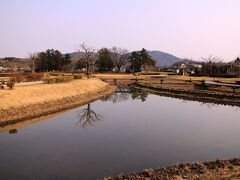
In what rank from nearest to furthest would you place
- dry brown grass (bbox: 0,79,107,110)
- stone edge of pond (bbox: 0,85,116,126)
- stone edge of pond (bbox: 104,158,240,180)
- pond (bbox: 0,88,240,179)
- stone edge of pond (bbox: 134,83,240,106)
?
stone edge of pond (bbox: 104,158,240,180) → pond (bbox: 0,88,240,179) → stone edge of pond (bbox: 0,85,116,126) → dry brown grass (bbox: 0,79,107,110) → stone edge of pond (bbox: 134,83,240,106)

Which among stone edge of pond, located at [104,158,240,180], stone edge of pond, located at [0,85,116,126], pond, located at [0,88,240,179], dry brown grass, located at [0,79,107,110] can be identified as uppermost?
dry brown grass, located at [0,79,107,110]

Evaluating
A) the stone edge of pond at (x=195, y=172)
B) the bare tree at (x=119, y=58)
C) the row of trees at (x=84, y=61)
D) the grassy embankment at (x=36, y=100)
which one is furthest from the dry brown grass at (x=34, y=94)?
the bare tree at (x=119, y=58)

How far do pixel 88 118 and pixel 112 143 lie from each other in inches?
333

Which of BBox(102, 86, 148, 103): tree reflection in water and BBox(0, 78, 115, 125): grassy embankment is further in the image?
BBox(102, 86, 148, 103): tree reflection in water

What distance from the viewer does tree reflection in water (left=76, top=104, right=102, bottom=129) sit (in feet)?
69.9

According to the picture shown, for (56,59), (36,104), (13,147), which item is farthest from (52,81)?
(56,59)

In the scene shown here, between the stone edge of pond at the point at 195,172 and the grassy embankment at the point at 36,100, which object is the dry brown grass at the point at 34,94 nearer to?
the grassy embankment at the point at 36,100

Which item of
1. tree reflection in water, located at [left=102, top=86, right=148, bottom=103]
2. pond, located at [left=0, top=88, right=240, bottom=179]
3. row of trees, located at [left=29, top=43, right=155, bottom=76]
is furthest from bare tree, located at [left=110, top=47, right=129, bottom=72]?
pond, located at [left=0, top=88, right=240, bottom=179]

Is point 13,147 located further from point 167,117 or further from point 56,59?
point 56,59

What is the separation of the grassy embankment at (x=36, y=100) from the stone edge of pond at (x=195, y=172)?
12561 mm

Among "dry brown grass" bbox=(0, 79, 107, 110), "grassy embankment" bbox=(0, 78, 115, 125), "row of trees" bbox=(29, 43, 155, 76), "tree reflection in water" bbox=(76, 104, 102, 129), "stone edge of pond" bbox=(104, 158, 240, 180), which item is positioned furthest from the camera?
"row of trees" bbox=(29, 43, 155, 76)

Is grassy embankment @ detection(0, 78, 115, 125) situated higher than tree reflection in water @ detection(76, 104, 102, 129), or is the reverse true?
grassy embankment @ detection(0, 78, 115, 125)

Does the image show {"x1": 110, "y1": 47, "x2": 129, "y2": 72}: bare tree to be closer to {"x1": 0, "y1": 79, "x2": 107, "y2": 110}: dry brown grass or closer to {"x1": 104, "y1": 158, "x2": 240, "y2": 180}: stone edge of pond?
{"x1": 0, "y1": 79, "x2": 107, "y2": 110}: dry brown grass

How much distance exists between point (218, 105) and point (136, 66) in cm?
6532
